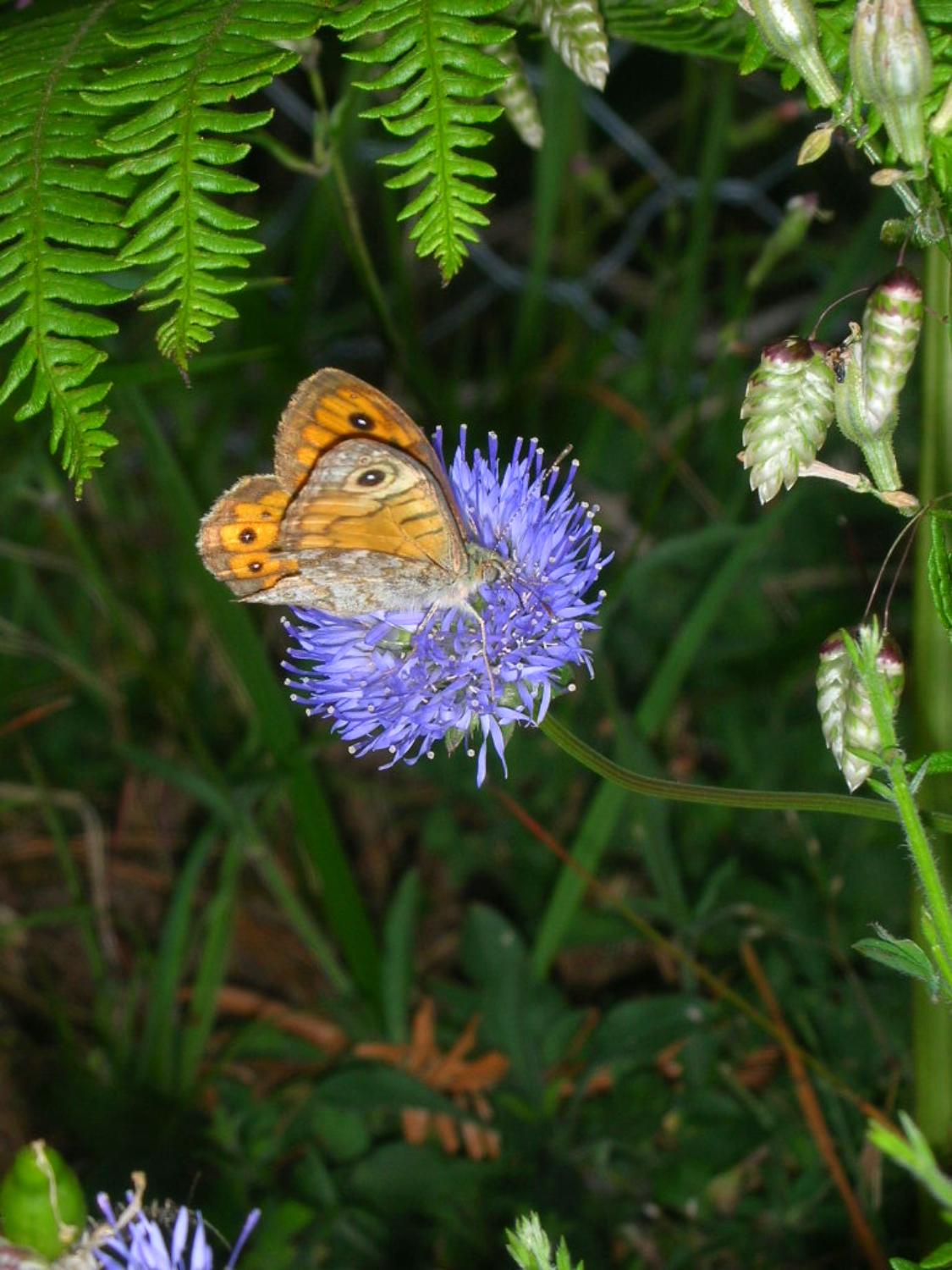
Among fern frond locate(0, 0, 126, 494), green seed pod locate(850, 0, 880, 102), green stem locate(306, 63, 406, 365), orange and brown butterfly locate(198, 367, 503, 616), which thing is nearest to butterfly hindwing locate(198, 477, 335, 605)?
orange and brown butterfly locate(198, 367, 503, 616)

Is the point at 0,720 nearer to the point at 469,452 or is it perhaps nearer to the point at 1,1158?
the point at 1,1158

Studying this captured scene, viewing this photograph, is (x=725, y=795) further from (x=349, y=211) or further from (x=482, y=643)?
(x=349, y=211)

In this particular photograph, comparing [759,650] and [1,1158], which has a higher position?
[759,650]

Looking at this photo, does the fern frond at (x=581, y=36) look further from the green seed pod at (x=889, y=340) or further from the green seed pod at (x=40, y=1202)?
the green seed pod at (x=40, y=1202)

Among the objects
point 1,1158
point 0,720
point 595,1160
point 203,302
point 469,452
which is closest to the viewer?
point 203,302

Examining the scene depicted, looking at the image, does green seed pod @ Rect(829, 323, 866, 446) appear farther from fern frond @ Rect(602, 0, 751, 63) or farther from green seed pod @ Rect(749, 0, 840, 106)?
fern frond @ Rect(602, 0, 751, 63)

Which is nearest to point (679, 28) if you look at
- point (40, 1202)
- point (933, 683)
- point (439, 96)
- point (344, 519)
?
point (439, 96)

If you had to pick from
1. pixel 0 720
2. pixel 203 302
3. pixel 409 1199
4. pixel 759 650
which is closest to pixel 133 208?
pixel 203 302

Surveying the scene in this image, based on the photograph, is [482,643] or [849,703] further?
[482,643]
